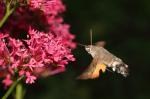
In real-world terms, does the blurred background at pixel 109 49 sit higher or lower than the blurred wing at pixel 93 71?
lower

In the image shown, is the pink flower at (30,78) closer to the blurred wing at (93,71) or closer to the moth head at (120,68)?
the blurred wing at (93,71)

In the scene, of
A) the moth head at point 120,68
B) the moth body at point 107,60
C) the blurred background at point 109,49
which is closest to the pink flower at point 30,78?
the moth body at point 107,60

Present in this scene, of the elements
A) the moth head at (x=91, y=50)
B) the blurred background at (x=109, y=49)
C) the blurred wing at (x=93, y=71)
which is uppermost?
the moth head at (x=91, y=50)

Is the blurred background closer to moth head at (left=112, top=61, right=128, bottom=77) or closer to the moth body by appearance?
the moth body

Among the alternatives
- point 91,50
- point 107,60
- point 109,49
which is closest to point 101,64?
point 107,60

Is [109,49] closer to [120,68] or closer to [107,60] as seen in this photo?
[107,60]

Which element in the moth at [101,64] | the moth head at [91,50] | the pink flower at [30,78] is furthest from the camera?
the moth head at [91,50]

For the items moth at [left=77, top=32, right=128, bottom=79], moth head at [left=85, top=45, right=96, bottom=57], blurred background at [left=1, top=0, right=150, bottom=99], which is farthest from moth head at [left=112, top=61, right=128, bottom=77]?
blurred background at [left=1, top=0, right=150, bottom=99]

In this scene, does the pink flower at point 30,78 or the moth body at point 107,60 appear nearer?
the pink flower at point 30,78
